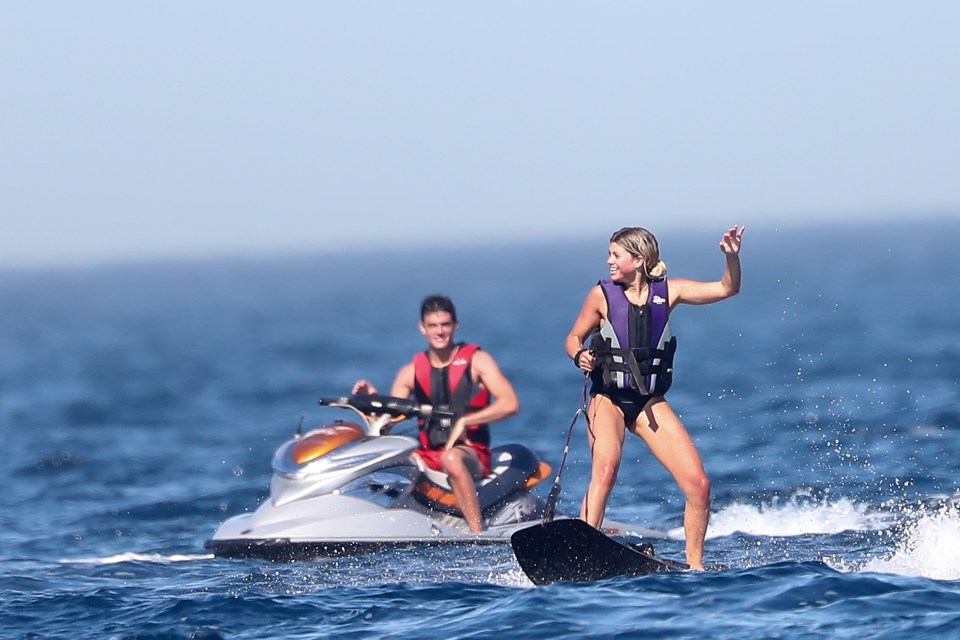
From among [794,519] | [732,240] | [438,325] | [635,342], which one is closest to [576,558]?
[635,342]

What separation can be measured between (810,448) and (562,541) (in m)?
6.87

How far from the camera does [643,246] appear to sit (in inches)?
339

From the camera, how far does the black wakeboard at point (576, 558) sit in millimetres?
8531

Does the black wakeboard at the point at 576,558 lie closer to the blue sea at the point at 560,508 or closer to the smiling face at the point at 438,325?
the blue sea at the point at 560,508

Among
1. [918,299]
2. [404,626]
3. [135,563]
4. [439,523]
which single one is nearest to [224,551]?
[135,563]

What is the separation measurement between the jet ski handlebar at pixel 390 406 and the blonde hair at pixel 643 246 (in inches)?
97.7

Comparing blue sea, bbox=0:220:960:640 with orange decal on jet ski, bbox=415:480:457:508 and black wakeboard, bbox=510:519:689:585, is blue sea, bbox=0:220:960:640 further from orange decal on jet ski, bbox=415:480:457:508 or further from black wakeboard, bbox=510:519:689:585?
orange decal on jet ski, bbox=415:480:457:508

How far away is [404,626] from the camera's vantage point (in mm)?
7984

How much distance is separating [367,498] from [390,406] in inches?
27.4

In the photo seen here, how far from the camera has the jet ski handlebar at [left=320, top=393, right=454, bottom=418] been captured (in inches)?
415

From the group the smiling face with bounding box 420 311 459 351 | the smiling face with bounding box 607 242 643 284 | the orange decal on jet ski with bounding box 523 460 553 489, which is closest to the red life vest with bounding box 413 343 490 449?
the smiling face with bounding box 420 311 459 351

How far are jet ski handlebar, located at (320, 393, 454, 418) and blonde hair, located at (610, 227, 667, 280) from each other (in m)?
2.48

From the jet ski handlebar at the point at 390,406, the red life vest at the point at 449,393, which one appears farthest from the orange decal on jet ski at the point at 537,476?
the jet ski handlebar at the point at 390,406

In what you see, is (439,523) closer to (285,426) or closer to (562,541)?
(562,541)
